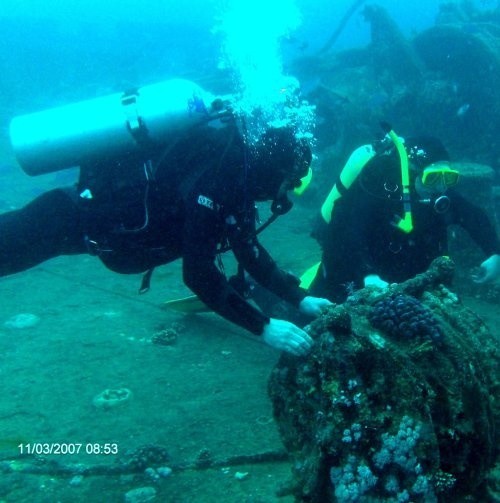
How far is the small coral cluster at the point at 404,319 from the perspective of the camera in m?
2.66

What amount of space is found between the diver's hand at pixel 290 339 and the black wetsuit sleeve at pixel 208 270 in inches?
6.6

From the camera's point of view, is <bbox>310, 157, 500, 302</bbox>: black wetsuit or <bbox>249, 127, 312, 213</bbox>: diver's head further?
<bbox>310, 157, 500, 302</bbox>: black wetsuit

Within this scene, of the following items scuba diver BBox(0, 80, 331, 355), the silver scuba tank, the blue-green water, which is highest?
the silver scuba tank

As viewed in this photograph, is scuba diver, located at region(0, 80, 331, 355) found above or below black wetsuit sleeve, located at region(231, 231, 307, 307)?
above

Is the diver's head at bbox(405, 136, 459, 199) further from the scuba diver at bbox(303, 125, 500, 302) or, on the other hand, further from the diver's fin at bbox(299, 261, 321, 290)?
the diver's fin at bbox(299, 261, 321, 290)

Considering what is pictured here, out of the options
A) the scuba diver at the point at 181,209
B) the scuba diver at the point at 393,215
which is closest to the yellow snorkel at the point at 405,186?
the scuba diver at the point at 393,215

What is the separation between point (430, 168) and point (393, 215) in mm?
545

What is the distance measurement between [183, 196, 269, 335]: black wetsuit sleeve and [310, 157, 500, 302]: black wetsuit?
1422 mm

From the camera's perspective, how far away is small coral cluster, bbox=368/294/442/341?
266 cm

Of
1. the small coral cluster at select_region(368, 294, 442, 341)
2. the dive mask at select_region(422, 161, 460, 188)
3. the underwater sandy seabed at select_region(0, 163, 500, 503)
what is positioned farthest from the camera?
the dive mask at select_region(422, 161, 460, 188)

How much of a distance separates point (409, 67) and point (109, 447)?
1317 cm

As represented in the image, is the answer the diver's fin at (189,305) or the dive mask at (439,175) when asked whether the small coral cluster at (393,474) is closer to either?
the dive mask at (439,175)

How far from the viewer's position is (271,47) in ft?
16.6

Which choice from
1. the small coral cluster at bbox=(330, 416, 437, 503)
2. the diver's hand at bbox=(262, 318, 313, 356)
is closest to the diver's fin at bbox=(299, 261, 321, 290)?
the diver's hand at bbox=(262, 318, 313, 356)
